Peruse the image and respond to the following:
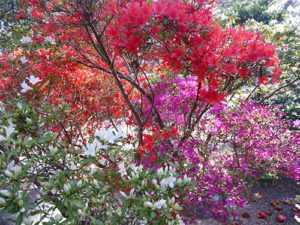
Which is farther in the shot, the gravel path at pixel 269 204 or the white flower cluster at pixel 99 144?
the gravel path at pixel 269 204

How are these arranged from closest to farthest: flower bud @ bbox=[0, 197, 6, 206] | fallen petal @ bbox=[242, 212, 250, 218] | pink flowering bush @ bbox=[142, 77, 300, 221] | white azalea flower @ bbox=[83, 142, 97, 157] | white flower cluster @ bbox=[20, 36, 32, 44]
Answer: flower bud @ bbox=[0, 197, 6, 206] → white azalea flower @ bbox=[83, 142, 97, 157] → pink flowering bush @ bbox=[142, 77, 300, 221] → white flower cluster @ bbox=[20, 36, 32, 44] → fallen petal @ bbox=[242, 212, 250, 218]

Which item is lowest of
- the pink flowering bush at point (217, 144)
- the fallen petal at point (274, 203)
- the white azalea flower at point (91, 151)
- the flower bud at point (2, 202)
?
the flower bud at point (2, 202)

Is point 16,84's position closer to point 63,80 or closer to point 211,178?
point 63,80

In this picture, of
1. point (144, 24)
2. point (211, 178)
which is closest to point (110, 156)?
point (144, 24)

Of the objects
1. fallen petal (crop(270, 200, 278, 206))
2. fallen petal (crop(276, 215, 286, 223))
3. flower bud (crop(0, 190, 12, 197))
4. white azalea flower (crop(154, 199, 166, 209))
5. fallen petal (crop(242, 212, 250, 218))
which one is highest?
fallen petal (crop(270, 200, 278, 206))

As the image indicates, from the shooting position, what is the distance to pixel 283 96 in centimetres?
439

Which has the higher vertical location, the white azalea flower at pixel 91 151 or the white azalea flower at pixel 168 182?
the white azalea flower at pixel 91 151

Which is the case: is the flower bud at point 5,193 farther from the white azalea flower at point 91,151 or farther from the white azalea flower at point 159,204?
the white azalea flower at point 159,204

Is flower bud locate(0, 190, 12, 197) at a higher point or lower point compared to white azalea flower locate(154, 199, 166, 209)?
higher

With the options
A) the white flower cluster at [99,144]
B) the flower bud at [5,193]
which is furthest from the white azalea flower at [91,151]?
the flower bud at [5,193]

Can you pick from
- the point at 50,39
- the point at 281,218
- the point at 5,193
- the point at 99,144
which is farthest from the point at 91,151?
the point at 281,218

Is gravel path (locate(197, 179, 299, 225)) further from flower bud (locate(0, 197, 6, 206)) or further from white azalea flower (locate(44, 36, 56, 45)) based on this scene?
white azalea flower (locate(44, 36, 56, 45))

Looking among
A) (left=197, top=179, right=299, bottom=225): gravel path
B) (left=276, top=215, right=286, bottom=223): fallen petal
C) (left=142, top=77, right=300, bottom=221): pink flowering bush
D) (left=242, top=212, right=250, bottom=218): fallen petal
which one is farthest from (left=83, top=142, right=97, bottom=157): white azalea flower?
(left=276, top=215, right=286, bottom=223): fallen petal

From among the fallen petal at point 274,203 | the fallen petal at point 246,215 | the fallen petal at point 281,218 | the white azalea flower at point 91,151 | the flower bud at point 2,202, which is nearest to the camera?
the flower bud at point 2,202
